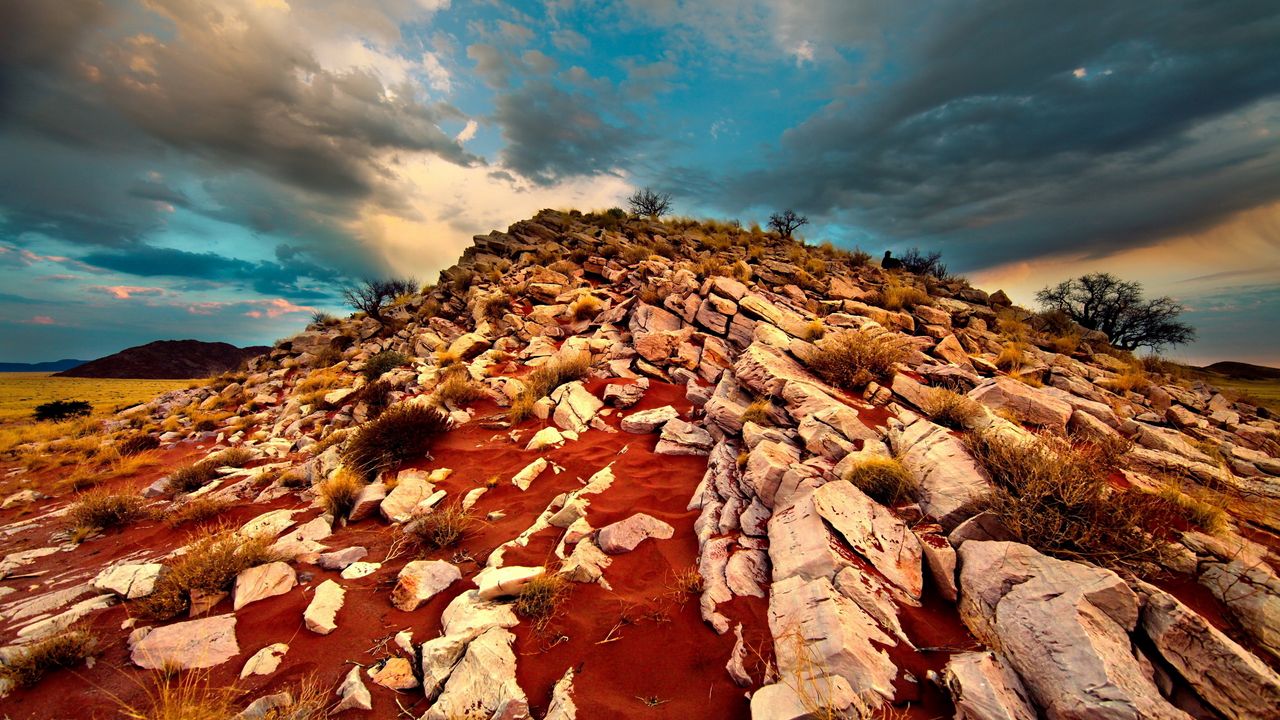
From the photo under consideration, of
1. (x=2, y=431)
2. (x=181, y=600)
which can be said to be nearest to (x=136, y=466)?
(x=181, y=600)

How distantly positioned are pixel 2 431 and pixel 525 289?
2142 cm

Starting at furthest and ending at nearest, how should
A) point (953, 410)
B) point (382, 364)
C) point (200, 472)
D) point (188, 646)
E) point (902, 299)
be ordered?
point (902, 299) → point (382, 364) → point (200, 472) → point (953, 410) → point (188, 646)

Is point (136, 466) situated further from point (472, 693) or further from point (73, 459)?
point (472, 693)

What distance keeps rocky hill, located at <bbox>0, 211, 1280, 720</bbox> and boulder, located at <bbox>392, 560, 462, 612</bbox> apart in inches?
0.9

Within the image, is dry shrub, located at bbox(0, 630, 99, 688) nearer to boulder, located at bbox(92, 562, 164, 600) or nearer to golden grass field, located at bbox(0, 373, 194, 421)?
boulder, located at bbox(92, 562, 164, 600)

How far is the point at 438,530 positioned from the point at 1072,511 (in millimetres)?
7050

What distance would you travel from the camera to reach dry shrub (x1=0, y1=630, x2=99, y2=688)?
11.6 ft

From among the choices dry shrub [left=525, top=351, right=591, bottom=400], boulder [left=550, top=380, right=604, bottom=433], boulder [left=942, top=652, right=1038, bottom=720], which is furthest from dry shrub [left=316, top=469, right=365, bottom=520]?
boulder [left=942, top=652, right=1038, bottom=720]

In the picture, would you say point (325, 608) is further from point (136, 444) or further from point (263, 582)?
point (136, 444)

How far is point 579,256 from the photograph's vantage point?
66.2ft

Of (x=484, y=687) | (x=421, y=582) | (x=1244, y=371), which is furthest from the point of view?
(x=1244, y=371)

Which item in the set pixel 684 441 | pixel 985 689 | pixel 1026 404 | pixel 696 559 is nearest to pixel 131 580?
pixel 696 559

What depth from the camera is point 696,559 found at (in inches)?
189

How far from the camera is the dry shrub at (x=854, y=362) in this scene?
788cm
